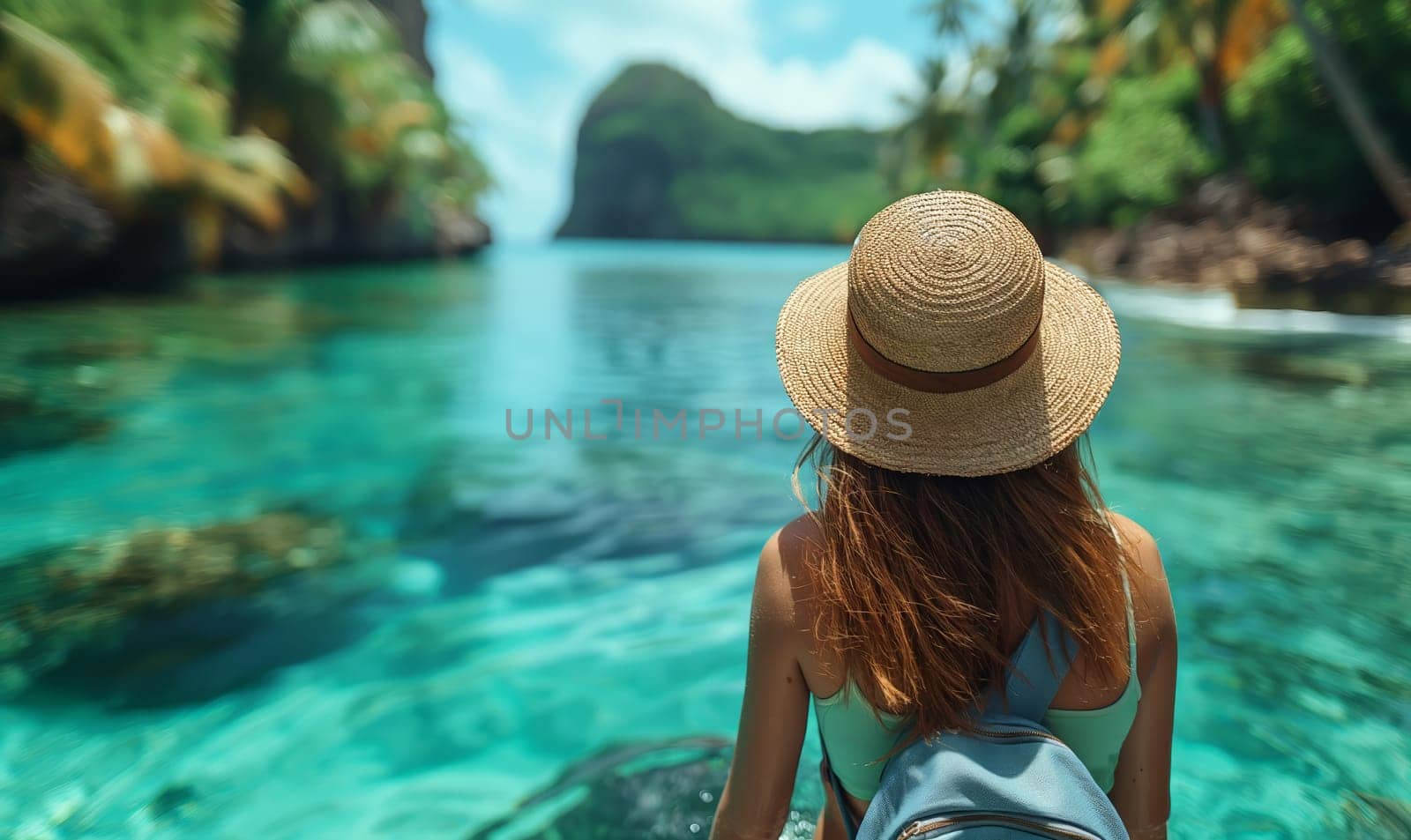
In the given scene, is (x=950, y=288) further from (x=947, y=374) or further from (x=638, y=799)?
(x=638, y=799)

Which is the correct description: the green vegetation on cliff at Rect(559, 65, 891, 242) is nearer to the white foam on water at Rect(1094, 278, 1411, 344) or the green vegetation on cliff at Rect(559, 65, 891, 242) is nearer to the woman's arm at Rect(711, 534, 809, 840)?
the white foam on water at Rect(1094, 278, 1411, 344)

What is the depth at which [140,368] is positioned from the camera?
8453 mm

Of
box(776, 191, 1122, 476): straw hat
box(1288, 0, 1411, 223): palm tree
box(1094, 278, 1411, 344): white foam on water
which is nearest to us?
box(776, 191, 1122, 476): straw hat

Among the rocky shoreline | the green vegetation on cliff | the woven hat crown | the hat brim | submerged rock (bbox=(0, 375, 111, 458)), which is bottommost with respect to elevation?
submerged rock (bbox=(0, 375, 111, 458))

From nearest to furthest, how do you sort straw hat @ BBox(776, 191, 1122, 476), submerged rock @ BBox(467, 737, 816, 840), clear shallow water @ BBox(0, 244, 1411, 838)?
1. straw hat @ BBox(776, 191, 1122, 476)
2. submerged rock @ BBox(467, 737, 816, 840)
3. clear shallow water @ BBox(0, 244, 1411, 838)

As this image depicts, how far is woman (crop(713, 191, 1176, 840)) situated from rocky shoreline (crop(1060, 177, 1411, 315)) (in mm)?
13614

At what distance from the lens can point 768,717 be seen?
124cm

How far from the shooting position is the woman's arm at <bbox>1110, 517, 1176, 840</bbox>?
4.00ft

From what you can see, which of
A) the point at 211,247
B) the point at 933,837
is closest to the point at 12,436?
the point at 933,837

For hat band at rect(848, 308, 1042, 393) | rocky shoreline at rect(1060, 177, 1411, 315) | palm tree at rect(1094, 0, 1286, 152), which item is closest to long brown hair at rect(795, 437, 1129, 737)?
hat band at rect(848, 308, 1042, 393)

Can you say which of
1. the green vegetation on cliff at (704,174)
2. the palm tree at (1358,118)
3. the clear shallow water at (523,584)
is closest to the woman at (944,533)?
the clear shallow water at (523,584)

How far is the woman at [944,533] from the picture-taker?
1102mm

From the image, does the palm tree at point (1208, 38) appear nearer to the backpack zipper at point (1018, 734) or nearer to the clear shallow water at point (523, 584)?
the clear shallow water at point (523, 584)

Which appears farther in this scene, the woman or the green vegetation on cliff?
the green vegetation on cliff
